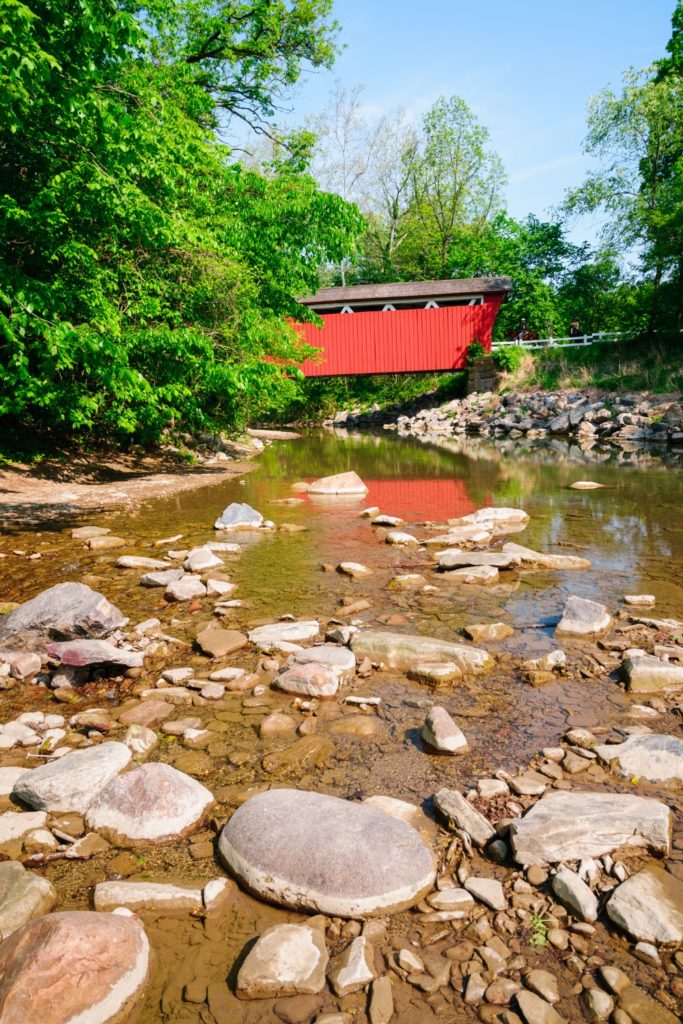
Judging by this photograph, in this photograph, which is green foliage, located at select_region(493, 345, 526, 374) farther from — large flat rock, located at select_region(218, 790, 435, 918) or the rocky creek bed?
large flat rock, located at select_region(218, 790, 435, 918)

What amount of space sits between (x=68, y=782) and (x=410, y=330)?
30.7m

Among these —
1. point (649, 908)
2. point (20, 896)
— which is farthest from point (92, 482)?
point (649, 908)

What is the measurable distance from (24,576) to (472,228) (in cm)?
4441

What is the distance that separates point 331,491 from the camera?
38.5 ft

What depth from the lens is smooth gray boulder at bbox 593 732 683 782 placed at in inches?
113

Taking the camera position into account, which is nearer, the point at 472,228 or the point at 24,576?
the point at 24,576

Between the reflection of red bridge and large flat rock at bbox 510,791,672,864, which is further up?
large flat rock at bbox 510,791,672,864

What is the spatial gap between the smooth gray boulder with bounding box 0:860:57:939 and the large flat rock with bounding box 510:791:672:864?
68.3 inches

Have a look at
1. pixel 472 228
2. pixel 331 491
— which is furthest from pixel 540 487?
pixel 472 228

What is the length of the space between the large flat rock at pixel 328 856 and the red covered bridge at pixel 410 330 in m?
30.0

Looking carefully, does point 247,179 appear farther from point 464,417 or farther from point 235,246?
point 464,417

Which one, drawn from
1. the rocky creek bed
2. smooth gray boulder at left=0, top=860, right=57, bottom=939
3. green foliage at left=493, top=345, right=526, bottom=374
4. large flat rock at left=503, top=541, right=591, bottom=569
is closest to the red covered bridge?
green foliage at left=493, top=345, right=526, bottom=374

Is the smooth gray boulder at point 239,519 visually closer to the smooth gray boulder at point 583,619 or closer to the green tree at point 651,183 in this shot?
the smooth gray boulder at point 583,619

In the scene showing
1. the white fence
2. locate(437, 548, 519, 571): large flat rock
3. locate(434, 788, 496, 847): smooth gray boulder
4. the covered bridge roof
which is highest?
the covered bridge roof
